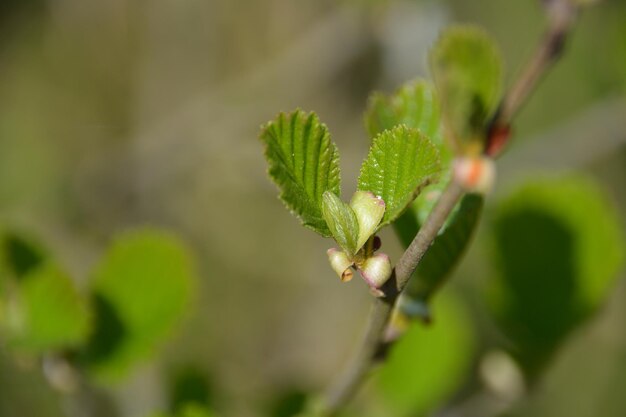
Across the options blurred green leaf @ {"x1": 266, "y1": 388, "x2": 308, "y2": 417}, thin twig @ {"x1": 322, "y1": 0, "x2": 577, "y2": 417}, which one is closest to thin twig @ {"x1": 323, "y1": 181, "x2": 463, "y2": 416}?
thin twig @ {"x1": 322, "y1": 0, "x2": 577, "y2": 417}

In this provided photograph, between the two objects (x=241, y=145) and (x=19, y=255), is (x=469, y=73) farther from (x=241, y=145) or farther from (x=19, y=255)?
(x=241, y=145)

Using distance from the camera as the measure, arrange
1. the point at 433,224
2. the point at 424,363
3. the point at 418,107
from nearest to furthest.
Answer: the point at 433,224, the point at 418,107, the point at 424,363

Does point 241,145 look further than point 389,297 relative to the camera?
Yes

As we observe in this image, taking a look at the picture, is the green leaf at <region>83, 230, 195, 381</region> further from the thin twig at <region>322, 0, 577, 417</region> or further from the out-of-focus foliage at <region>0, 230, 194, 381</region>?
the thin twig at <region>322, 0, 577, 417</region>

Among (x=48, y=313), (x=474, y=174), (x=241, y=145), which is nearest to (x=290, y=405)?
(x=48, y=313)

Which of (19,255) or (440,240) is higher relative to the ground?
(19,255)

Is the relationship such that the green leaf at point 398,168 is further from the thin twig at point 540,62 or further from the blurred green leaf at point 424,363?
the blurred green leaf at point 424,363

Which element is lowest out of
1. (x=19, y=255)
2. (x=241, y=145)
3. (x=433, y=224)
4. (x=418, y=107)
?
(x=433, y=224)
